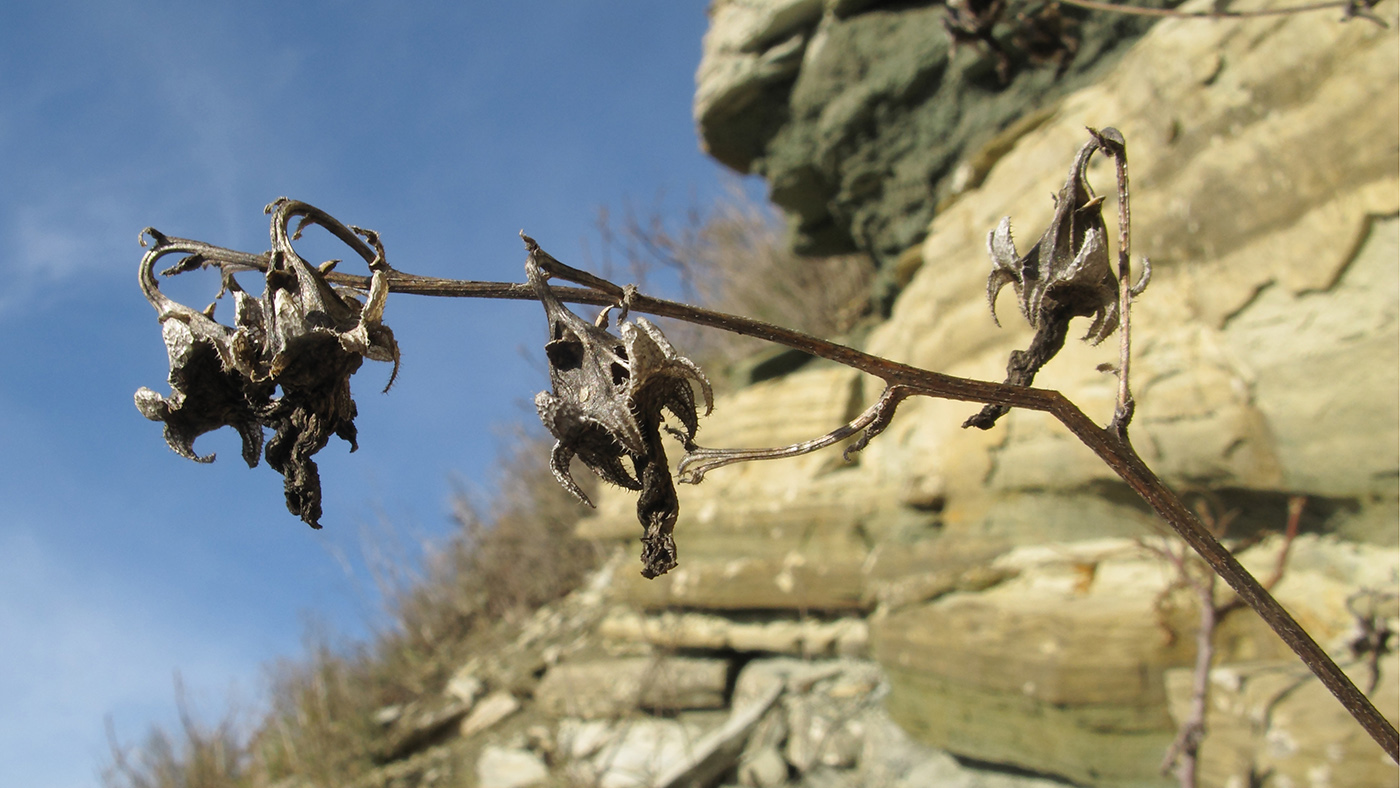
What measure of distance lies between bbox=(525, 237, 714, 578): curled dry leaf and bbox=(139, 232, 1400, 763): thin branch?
3 centimetres

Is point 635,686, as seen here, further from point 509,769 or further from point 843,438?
point 843,438

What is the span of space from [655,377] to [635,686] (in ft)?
13.5

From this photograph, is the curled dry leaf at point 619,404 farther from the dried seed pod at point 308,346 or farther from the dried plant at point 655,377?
the dried seed pod at point 308,346

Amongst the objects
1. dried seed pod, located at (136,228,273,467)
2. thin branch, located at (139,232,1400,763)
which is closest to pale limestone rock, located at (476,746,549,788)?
dried seed pod, located at (136,228,273,467)

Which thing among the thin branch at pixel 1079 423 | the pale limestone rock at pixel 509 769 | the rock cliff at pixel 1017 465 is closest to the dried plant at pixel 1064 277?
the thin branch at pixel 1079 423

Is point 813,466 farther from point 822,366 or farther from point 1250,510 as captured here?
point 1250,510

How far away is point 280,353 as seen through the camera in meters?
0.74

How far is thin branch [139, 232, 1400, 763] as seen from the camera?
0.68 metres

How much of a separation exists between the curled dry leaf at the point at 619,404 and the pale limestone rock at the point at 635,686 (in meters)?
3.87

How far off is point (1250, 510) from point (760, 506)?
2.17m

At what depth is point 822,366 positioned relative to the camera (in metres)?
4.77

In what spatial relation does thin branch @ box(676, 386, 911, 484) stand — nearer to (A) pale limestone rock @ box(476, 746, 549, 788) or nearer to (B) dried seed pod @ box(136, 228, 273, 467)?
(B) dried seed pod @ box(136, 228, 273, 467)

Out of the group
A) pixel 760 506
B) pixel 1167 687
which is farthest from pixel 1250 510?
pixel 760 506

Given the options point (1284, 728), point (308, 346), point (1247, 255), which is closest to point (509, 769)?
point (1284, 728)
